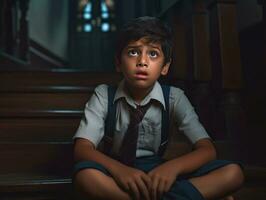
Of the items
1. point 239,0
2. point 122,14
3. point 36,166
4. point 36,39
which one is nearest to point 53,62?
point 36,39

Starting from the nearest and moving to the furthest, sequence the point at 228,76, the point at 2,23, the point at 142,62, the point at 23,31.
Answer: the point at 142,62
the point at 228,76
the point at 2,23
the point at 23,31

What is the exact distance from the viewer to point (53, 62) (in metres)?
4.90

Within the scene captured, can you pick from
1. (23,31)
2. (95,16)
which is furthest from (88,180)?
(95,16)

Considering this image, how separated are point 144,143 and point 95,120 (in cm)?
17

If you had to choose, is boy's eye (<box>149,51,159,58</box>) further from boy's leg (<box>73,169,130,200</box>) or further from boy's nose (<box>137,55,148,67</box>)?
boy's leg (<box>73,169,130,200</box>)

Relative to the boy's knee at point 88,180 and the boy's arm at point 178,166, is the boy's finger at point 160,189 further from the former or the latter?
the boy's knee at point 88,180

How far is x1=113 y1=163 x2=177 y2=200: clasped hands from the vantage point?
90 cm

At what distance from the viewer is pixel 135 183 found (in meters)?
0.90

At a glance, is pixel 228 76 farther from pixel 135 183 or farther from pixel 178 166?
pixel 135 183

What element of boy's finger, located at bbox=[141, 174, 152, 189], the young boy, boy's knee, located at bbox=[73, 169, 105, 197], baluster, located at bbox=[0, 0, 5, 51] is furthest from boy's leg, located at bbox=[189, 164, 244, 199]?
baluster, located at bbox=[0, 0, 5, 51]

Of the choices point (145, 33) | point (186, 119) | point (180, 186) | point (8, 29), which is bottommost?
point (180, 186)

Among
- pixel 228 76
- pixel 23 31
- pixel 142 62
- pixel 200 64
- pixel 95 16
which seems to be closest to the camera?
pixel 142 62

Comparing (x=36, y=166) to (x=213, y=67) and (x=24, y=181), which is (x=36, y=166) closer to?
(x=24, y=181)

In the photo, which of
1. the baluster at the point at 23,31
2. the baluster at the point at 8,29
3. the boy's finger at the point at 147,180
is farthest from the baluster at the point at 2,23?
the boy's finger at the point at 147,180
